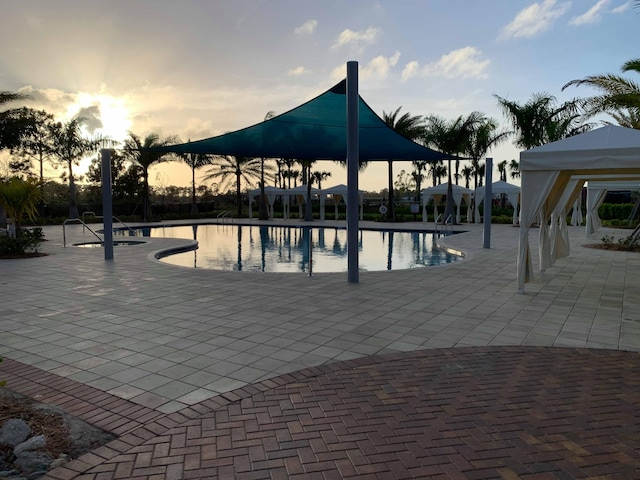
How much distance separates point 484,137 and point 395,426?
23.5 m

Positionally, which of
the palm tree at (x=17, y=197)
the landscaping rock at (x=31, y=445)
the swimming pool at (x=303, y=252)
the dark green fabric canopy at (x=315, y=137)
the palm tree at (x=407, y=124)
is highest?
the palm tree at (x=407, y=124)

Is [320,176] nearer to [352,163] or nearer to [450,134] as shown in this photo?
[450,134]

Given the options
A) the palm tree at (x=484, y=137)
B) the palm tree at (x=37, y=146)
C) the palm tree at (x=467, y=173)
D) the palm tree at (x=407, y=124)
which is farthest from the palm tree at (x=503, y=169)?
the palm tree at (x=37, y=146)

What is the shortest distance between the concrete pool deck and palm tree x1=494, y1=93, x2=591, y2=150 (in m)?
12.7

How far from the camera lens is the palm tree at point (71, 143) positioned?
26.8m

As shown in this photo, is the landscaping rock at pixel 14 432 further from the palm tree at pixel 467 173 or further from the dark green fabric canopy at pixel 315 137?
the palm tree at pixel 467 173

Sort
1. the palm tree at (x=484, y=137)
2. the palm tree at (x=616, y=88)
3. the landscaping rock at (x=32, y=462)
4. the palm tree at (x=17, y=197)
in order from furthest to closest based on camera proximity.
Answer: the palm tree at (x=484, y=137) < the palm tree at (x=17, y=197) < the palm tree at (x=616, y=88) < the landscaping rock at (x=32, y=462)

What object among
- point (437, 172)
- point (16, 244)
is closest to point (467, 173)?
point (437, 172)

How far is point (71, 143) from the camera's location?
2691 cm

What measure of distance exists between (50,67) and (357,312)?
8.52m

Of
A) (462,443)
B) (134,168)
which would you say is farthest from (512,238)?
(134,168)

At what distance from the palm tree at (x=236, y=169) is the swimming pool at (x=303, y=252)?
33.2ft

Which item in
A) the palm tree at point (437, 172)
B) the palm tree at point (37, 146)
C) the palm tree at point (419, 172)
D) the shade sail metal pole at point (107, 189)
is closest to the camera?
the shade sail metal pole at point (107, 189)

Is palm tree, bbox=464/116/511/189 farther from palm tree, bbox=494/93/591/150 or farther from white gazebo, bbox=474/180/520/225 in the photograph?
palm tree, bbox=494/93/591/150
